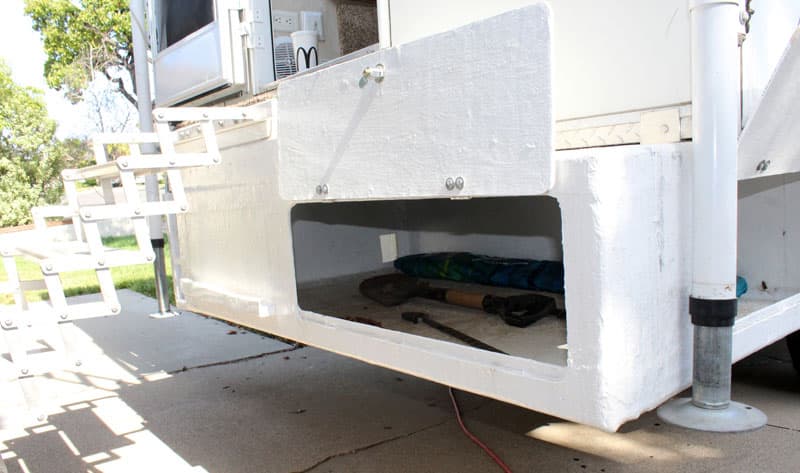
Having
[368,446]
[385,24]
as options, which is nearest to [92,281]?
[368,446]

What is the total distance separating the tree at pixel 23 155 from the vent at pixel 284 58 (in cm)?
1675

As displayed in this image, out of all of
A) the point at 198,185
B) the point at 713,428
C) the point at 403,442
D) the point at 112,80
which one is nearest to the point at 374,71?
the point at 713,428

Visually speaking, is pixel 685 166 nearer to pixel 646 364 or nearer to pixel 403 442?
pixel 646 364

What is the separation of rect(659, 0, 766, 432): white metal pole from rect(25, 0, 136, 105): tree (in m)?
20.5

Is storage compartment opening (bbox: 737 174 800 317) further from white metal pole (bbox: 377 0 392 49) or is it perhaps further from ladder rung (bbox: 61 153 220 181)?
ladder rung (bbox: 61 153 220 181)

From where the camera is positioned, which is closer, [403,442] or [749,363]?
[403,442]

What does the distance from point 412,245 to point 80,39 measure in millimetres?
19360

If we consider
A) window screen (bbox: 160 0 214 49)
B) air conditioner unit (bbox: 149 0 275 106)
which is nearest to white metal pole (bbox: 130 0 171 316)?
window screen (bbox: 160 0 214 49)

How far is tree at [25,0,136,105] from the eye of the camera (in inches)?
768

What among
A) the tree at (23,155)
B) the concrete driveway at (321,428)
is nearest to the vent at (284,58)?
the concrete driveway at (321,428)

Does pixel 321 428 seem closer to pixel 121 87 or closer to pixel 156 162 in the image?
pixel 156 162

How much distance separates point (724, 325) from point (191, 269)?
102 inches

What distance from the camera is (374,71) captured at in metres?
1.88

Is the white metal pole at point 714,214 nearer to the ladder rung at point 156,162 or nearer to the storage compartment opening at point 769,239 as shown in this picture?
the storage compartment opening at point 769,239
